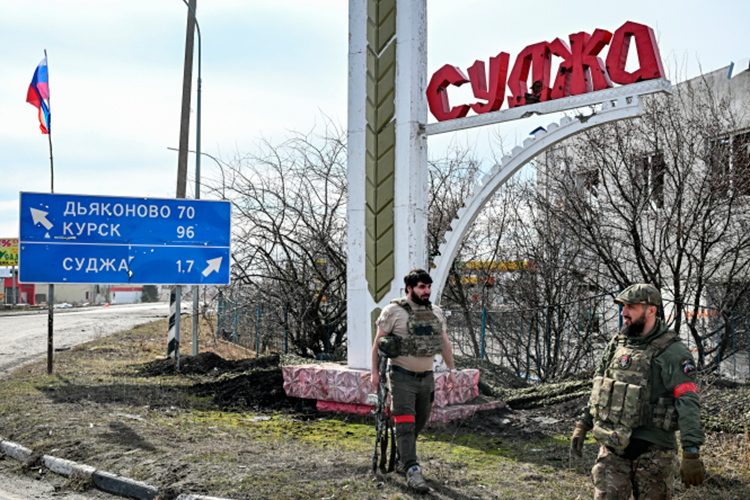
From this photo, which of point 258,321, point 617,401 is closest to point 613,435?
point 617,401

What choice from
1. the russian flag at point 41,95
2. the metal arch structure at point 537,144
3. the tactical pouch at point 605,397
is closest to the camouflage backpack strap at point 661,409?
the tactical pouch at point 605,397

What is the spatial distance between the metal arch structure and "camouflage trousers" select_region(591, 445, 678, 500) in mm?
4160

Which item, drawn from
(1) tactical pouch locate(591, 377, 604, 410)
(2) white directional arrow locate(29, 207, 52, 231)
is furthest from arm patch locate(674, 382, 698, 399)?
(2) white directional arrow locate(29, 207, 52, 231)

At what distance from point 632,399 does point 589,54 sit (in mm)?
4579

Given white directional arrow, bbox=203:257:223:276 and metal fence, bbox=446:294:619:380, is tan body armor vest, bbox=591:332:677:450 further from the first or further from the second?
white directional arrow, bbox=203:257:223:276

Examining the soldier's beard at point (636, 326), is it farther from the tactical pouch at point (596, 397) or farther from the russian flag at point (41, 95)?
the russian flag at point (41, 95)

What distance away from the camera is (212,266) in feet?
40.4

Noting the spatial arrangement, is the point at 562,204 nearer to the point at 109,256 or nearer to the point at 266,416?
the point at 266,416

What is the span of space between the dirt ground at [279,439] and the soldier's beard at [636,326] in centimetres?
169

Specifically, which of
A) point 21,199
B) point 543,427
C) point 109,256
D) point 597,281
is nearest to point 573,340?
point 597,281

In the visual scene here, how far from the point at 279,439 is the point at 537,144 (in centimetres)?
445

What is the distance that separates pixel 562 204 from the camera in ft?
41.5

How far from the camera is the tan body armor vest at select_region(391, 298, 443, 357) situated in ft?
17.3

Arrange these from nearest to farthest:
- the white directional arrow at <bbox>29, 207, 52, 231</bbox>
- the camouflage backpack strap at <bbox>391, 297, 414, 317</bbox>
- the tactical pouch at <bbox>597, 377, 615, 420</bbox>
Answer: the tactical pouch at <bbox>597, 377, 615, 420</bbox>
the camouflage backpack strap at <bbox>391, 297, 414, 317</bbox>
the white directional arrow at <bbox>29, 207, 52, 231</bbox>
